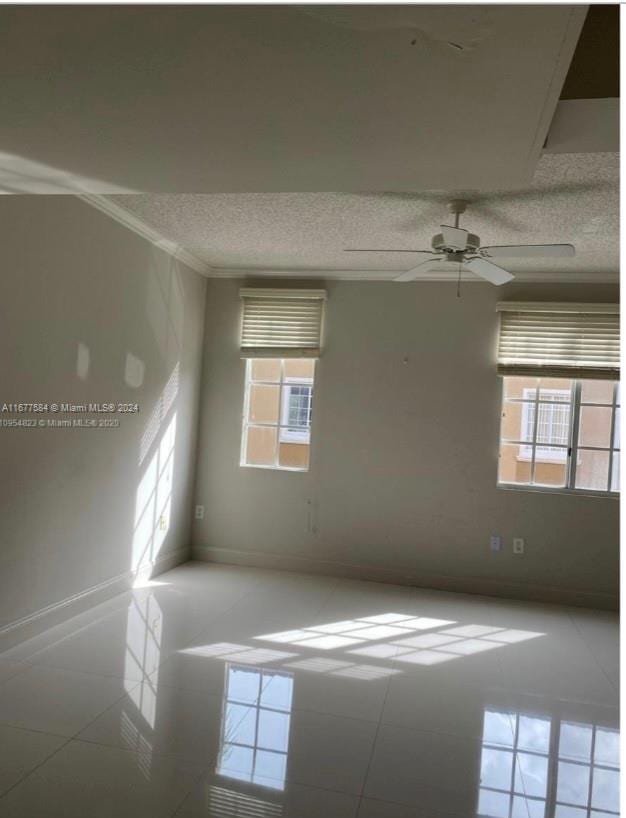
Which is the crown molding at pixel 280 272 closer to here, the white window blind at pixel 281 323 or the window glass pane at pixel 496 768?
the white window blind at pixel 281 323

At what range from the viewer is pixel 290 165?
89.3 inches

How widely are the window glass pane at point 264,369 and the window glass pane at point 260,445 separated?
0.47 metres

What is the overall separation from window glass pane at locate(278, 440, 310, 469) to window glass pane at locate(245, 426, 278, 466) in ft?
0.32

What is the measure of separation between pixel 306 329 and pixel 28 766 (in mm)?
3998

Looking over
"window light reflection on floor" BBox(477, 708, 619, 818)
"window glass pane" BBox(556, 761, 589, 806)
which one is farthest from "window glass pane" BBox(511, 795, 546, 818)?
"window glass pane" BBox(556, 761, 589, 806)

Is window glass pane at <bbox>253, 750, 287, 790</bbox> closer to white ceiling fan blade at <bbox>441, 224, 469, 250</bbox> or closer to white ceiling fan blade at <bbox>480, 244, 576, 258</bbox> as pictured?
white ceiling fan blade at <bbox>441, 224, 469, 250</bbox>

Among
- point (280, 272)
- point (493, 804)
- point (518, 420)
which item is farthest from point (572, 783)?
point (280, 272)

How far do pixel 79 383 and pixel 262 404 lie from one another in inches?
86.2

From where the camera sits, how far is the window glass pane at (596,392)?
526 cm

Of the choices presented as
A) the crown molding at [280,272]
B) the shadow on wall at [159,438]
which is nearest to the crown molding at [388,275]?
the crown molding at [280,272]

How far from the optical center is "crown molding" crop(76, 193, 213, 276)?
409 cm

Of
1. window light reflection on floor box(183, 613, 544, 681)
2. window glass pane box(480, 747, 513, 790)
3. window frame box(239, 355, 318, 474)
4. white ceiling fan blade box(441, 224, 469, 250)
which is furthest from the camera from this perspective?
window frame box(239, 355, 318, 474)

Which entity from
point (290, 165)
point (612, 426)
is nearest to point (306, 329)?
point (612, 426)

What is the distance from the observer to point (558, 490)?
5.22 m
